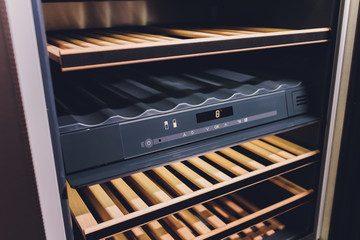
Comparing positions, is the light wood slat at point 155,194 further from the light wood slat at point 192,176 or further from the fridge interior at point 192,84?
the light wood slat at point 192,176

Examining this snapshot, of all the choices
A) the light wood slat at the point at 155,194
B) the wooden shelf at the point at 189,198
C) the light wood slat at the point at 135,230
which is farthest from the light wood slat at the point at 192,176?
the light wood slat at the point at 135,230

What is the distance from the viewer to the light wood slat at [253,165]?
116 cm

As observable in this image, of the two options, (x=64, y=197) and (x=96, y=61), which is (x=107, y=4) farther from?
(x=64, y=197)

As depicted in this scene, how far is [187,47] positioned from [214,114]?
0.25 m

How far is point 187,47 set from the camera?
2.57 ft

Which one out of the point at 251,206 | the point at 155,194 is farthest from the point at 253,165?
the point at 155,194

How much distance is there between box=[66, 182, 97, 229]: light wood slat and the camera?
0.80 meters

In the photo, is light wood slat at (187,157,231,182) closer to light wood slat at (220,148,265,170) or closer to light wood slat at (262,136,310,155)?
light wood slat at (220,148,265,170)

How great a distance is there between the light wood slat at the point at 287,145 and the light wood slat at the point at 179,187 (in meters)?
0.38

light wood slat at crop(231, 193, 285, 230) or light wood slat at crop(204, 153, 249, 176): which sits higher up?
light wood slat at crop(204, 153, 249, 176)

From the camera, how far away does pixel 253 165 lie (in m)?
1.16

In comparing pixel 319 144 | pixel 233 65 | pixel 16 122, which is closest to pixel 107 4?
pixel 233 65

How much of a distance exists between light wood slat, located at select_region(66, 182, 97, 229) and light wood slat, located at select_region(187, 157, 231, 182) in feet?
1.36

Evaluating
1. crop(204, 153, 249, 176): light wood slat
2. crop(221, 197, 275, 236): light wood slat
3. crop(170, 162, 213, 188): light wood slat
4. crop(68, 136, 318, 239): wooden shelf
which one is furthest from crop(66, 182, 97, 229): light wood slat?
crop(221, 197, 275, 236): light wood slat
